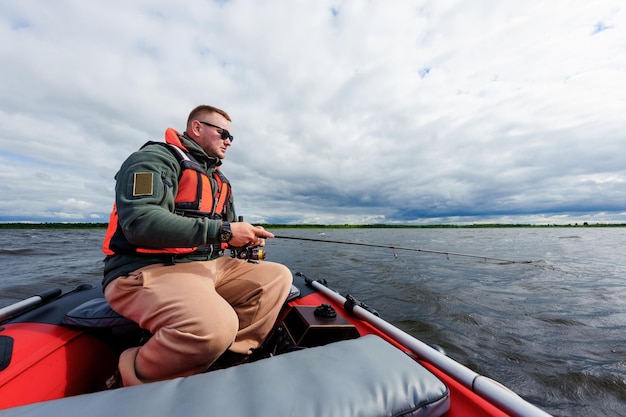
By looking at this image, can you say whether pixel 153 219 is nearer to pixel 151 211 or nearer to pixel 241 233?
pixel 151 211

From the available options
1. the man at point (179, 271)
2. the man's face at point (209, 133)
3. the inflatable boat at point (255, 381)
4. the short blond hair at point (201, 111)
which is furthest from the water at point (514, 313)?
the short blond hair at point (201, 111)

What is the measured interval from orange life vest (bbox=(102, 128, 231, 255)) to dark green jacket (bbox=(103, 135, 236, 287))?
7 centimetres

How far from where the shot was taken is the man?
163 centimetres

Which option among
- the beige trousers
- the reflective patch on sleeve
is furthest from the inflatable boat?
the reflective patch on sleeve

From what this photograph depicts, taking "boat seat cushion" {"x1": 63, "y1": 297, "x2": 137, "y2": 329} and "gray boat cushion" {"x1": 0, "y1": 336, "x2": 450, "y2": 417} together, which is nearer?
"gray boat cushion" {"x1": 0, "y1": 336, "x2": 450, "y2": 417}

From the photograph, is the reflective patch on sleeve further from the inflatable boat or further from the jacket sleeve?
the inflatable boat

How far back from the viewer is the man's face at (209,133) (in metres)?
2.70

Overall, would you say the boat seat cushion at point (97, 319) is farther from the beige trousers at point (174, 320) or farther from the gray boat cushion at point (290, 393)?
the gray boat cushion at point (290, 393)

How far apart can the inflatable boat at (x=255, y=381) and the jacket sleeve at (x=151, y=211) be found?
0.89 m

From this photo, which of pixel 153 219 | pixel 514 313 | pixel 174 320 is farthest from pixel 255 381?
pixel 514 313

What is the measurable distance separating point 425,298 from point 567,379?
9.81 feet

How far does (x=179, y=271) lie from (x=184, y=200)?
0.65 m

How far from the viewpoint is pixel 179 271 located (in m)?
2.00

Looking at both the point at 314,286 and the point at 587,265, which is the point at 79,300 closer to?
the point at 314,286
